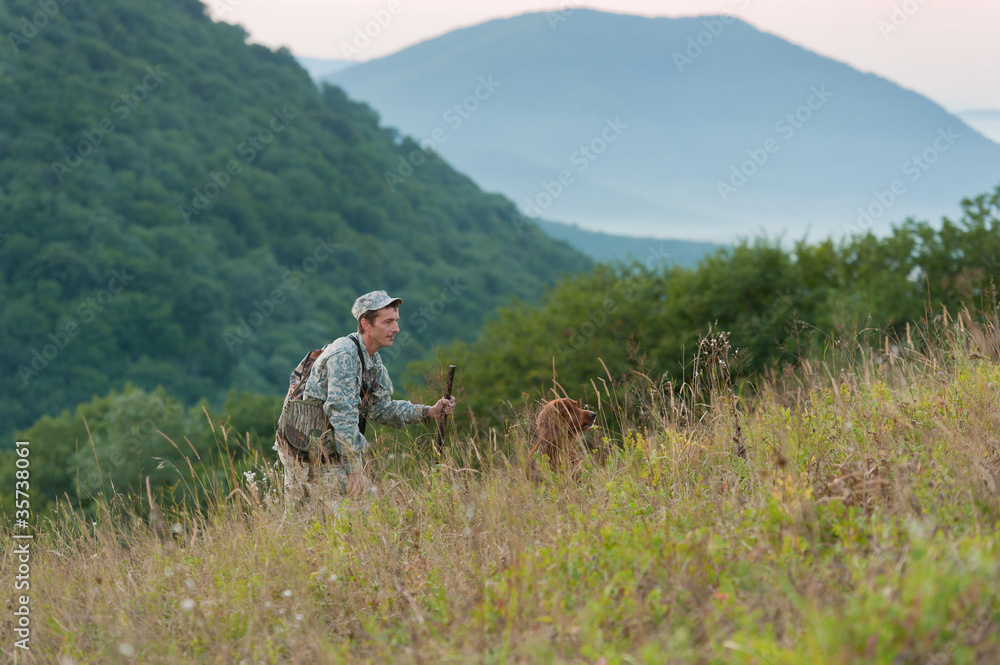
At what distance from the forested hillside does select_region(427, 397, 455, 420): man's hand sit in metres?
57.6

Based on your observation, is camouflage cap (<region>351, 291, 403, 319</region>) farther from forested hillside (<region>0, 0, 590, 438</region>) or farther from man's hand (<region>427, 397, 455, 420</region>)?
forested hillside (<region>0, 0, 590, 438</region>)

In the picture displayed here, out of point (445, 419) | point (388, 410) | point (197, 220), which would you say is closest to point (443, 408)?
point (445, 419)

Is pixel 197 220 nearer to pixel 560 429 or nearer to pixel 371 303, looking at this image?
pixel 371 303

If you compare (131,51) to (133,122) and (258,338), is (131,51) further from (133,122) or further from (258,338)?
(258,338)

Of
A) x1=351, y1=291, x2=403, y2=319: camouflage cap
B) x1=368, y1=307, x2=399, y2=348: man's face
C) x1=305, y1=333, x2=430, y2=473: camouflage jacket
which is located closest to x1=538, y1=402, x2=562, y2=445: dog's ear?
x1=305, y1=333, x2=430, y2=473: camouflage jacket

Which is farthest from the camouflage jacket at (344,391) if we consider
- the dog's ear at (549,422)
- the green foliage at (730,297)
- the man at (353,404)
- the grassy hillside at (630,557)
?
the green foliage at (730,297)

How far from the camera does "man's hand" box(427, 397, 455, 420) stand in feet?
16.7

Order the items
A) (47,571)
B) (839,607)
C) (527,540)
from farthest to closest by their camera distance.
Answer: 1. (47,571)
2. (527,540)
3. (839,607)

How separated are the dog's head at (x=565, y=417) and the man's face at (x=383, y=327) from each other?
3.54ft

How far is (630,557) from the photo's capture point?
3.20 m

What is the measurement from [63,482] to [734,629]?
42240 millimetres

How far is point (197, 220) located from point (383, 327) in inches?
3180

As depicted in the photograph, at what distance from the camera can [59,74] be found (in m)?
80.2

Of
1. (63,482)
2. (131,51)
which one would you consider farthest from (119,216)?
(63,482)
